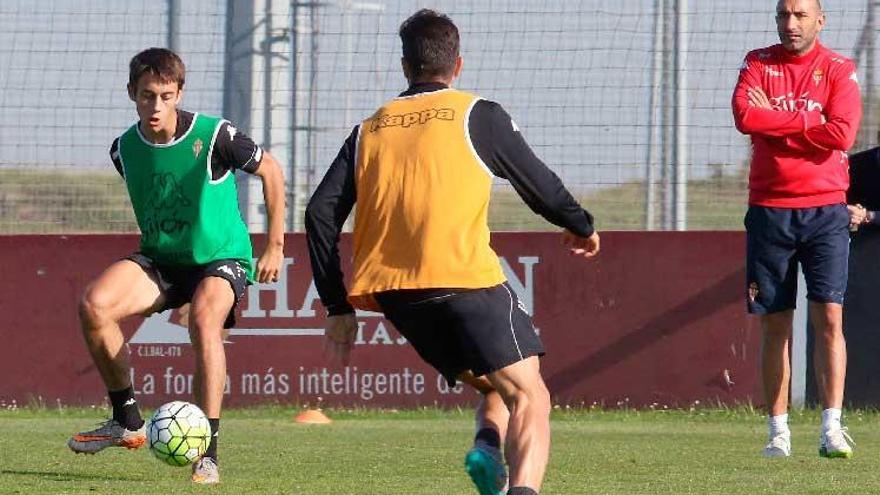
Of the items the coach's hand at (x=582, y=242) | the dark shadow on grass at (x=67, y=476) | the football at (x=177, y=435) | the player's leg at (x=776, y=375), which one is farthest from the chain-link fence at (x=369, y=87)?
the coach's hand at (x=582, y=242)

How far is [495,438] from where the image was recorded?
6.26 meters

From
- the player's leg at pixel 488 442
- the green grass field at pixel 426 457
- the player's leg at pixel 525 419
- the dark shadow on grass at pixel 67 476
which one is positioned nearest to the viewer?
the player's leg at pixel 525 419

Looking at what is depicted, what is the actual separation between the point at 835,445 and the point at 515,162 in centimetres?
358

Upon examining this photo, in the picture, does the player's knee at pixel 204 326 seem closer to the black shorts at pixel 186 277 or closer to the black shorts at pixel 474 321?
the black shorts at pixel 186 277

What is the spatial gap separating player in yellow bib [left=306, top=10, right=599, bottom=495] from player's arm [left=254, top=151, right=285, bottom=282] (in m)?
1.97

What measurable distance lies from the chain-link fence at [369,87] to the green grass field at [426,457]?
192 centimetres

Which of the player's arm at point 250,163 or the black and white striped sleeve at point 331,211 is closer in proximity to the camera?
the black and white striped sleeve at point 331,211

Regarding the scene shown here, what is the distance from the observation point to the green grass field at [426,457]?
7.58 meters

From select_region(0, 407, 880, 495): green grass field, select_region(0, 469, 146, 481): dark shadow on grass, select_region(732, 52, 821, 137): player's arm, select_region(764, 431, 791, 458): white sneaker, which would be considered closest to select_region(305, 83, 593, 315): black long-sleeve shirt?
select_region(0, 407, 880, 495): green grass field

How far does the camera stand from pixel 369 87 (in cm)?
1388

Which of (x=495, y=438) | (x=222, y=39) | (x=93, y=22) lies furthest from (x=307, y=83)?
(x=495, y=438)

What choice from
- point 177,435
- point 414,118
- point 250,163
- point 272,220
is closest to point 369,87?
point 250,163

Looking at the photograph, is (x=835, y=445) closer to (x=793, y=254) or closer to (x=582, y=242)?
(x=793, y=254)

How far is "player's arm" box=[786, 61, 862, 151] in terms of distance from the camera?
894cm
